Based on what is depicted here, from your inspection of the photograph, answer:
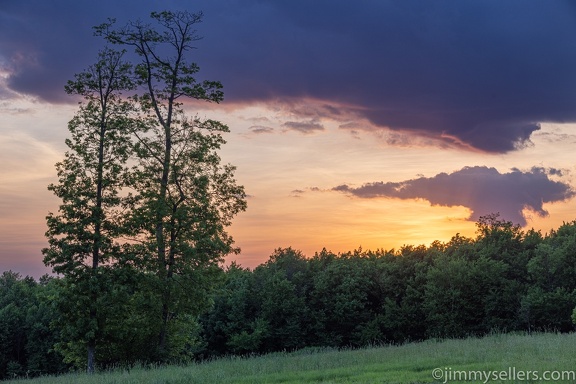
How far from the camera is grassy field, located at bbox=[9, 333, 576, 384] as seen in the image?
57.2 feet

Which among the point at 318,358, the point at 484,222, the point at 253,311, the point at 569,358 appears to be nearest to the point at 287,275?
the point at 253,311

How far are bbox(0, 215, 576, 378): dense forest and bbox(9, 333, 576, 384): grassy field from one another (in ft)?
138

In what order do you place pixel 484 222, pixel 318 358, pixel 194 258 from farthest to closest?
pixel 484 222
pixel 194 258
pixel 318 358

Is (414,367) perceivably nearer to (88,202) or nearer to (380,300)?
(88,202)

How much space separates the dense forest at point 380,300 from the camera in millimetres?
69188

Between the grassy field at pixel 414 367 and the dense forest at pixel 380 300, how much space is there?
41.9m

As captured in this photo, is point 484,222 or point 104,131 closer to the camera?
point 104,131

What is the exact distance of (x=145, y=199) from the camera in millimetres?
34594

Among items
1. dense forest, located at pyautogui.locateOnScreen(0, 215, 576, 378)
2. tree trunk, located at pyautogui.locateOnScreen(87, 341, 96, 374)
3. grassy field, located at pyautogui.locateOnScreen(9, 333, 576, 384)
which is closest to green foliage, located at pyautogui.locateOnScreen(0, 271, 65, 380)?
dense forest, located at pyautogui.locateOnScreen(0, 215, 576, 378)

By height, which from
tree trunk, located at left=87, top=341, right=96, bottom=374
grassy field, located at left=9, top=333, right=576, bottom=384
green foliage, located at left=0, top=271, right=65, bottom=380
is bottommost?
green foliage, located at left=0, top=271, right=65, bottom=380

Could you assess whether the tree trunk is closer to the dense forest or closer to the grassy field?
the grassy field

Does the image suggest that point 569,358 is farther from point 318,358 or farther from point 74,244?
point 74,244

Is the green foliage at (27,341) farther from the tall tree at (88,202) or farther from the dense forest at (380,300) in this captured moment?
the tall tree at (88,202)

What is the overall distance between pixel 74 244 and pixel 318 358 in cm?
1734
